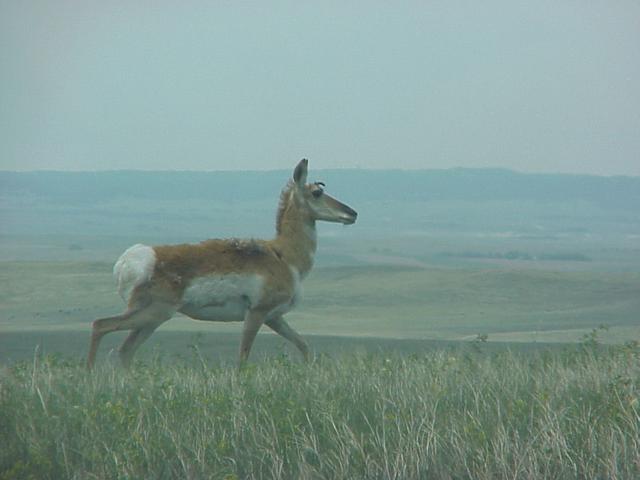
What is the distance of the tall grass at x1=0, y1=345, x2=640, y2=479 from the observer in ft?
23.9

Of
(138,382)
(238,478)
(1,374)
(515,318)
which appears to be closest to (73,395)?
(138,382)

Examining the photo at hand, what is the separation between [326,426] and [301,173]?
4886mm

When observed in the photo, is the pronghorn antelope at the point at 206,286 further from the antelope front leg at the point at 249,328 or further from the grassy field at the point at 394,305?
the grassy field at the point at 394,305

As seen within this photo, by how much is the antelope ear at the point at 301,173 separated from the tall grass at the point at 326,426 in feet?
10.3

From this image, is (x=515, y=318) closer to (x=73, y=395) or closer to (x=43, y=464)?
(x=73, y=395)

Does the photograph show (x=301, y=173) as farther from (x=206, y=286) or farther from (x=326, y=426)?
(x=326, y=426)

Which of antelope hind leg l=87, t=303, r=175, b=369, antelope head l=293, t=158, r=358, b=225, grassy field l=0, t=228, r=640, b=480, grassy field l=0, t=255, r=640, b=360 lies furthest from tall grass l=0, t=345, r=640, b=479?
grassy field l=0, t=255, r=640, b=360

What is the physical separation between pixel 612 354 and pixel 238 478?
16.2 ft

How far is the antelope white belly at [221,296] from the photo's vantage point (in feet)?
37.8

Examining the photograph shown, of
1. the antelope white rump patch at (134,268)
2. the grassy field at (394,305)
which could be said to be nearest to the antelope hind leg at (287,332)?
the antelope white rump patch at (134,268)

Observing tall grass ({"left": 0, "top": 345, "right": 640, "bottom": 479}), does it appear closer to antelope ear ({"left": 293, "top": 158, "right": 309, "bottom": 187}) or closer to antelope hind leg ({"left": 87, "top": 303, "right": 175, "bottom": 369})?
antelope hind leg ({"left": 87, "top": 303, "right": 175, "bottom": 369})

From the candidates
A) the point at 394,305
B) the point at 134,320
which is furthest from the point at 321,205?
the point at 394,305

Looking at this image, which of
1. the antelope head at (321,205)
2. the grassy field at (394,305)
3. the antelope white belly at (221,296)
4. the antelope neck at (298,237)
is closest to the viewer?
the antelope white belly at (221,296)

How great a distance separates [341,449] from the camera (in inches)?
292
